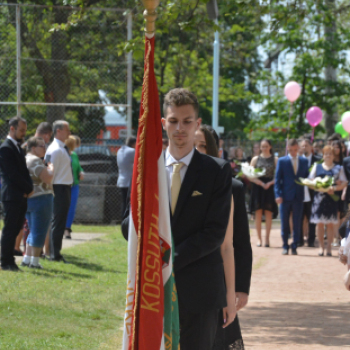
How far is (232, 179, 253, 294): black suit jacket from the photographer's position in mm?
4000

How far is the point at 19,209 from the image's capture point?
8.78m

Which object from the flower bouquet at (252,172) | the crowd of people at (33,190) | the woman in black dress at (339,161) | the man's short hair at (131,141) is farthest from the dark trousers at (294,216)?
the crowd of people at (33,190)

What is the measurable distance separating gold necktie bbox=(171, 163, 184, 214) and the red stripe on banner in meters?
0.22

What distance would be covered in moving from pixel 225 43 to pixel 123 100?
32.3 feet

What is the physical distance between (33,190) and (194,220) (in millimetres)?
6120

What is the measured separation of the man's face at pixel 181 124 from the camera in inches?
130

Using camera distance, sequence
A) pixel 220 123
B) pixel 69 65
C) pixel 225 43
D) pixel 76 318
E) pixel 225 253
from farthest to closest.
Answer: pixel 220 123
pixel 225 43
pixel 69 65
pixel 76 318
pixel 225 253

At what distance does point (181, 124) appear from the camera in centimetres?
330

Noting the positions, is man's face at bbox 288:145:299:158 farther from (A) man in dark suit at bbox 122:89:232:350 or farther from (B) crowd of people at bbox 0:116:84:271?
(A) man in dark suit at bbox 122:89:232:350

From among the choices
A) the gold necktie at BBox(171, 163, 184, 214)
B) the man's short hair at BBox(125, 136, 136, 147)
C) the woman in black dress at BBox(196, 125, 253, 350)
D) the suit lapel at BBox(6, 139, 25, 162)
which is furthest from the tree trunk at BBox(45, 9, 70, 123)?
the gold necktie at BBox(171, 163, 184, 214)

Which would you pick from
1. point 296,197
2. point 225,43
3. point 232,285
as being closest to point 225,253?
point 232,285

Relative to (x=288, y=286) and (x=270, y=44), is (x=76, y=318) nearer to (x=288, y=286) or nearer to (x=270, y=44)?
(x=288, y=286)

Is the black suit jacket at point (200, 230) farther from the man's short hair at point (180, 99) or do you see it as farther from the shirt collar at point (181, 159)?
the man's short hair at point (180, 99)

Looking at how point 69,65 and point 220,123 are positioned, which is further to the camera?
point 220,123
